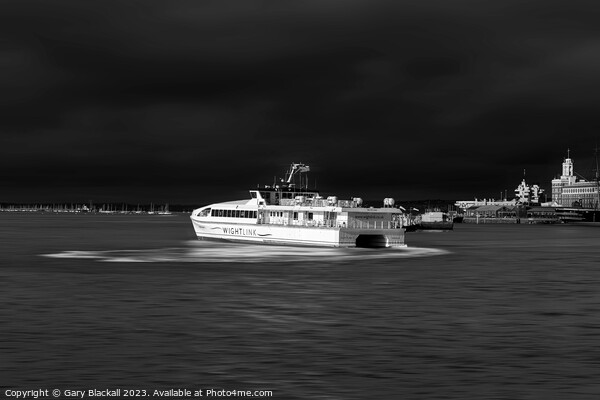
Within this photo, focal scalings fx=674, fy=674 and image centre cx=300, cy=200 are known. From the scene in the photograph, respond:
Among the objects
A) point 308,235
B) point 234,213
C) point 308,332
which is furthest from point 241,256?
point 308,332

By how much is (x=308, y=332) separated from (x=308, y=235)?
154ft

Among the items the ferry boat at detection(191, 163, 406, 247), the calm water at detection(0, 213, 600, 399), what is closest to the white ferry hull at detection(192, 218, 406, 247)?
the ferry boat at detection(191, 163, 406, 247)

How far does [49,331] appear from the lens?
2373 cm

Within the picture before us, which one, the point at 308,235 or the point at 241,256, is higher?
the point at 308,235

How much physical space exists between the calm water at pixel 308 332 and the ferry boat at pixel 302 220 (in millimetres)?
21345

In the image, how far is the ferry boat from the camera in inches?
2756

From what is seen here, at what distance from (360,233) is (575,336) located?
1826 inches

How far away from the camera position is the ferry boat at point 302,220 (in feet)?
230

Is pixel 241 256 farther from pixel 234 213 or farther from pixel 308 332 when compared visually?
pixel 308 332

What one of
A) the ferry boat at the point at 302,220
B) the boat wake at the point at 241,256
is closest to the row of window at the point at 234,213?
the ferry boat at the point at 302,220

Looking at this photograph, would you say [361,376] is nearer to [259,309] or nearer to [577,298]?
[259,309]

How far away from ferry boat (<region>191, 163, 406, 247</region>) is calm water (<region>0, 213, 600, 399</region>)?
2135 cm

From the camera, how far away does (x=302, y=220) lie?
73500 millimetres

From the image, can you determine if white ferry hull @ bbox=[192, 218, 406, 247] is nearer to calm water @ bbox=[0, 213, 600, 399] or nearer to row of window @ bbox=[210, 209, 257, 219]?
row of window @ bbox=[210, 209, 257, 219]
